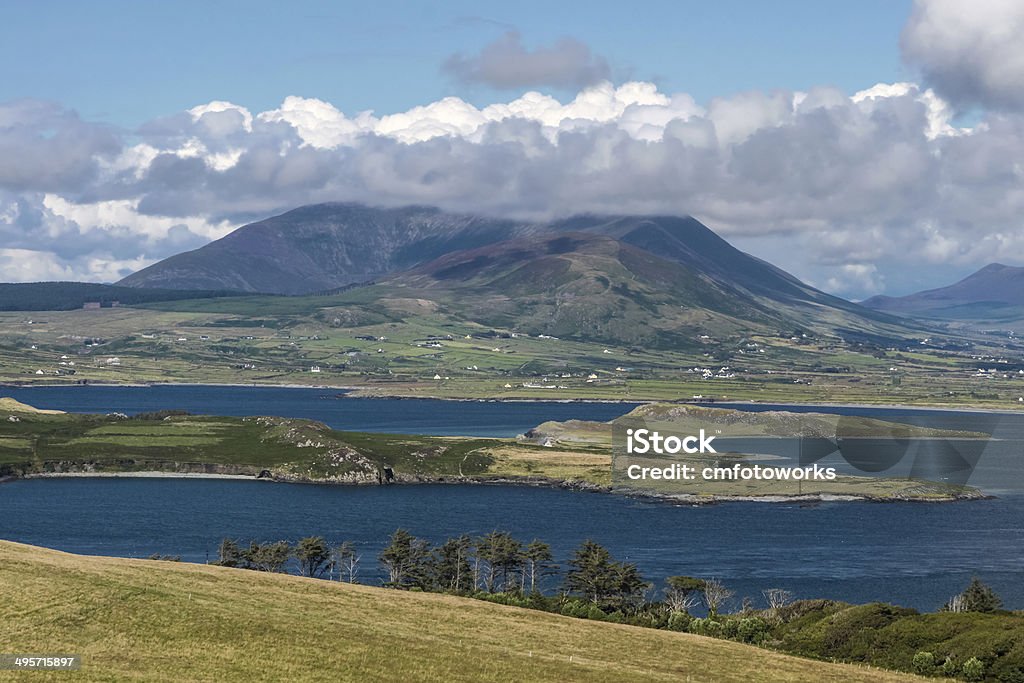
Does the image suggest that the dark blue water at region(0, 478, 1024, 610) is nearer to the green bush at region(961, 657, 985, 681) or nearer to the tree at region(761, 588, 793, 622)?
the tree at region(761, 588, 793, 622)

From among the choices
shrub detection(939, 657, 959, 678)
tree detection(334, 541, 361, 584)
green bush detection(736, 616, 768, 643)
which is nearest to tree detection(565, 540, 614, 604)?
green bush detection(736, 616, 768, 643)

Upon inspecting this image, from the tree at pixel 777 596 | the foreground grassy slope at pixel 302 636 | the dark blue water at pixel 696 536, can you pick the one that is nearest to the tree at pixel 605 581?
the tree at pixel 777 596

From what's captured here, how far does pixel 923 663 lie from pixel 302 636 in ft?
135

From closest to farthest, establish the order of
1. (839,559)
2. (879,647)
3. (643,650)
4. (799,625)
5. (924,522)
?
(643,650) → (879,647) → (799,625) → (839,559) → (924,522)

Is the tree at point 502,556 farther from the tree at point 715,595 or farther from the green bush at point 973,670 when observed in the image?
the green bush at point 973,670

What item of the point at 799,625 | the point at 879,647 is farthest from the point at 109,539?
the point at 879,647

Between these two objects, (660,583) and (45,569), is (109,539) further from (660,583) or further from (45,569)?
(45,569)

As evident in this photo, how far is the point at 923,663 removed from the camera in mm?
76938

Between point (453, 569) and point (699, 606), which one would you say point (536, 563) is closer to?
point (453, 569)

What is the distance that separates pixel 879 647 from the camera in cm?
8288

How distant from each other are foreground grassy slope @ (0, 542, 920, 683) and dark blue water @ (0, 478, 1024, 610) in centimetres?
5813

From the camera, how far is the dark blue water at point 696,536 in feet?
471

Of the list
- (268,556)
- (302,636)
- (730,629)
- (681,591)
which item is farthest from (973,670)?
(268,556)

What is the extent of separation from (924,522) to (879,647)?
116 metres
